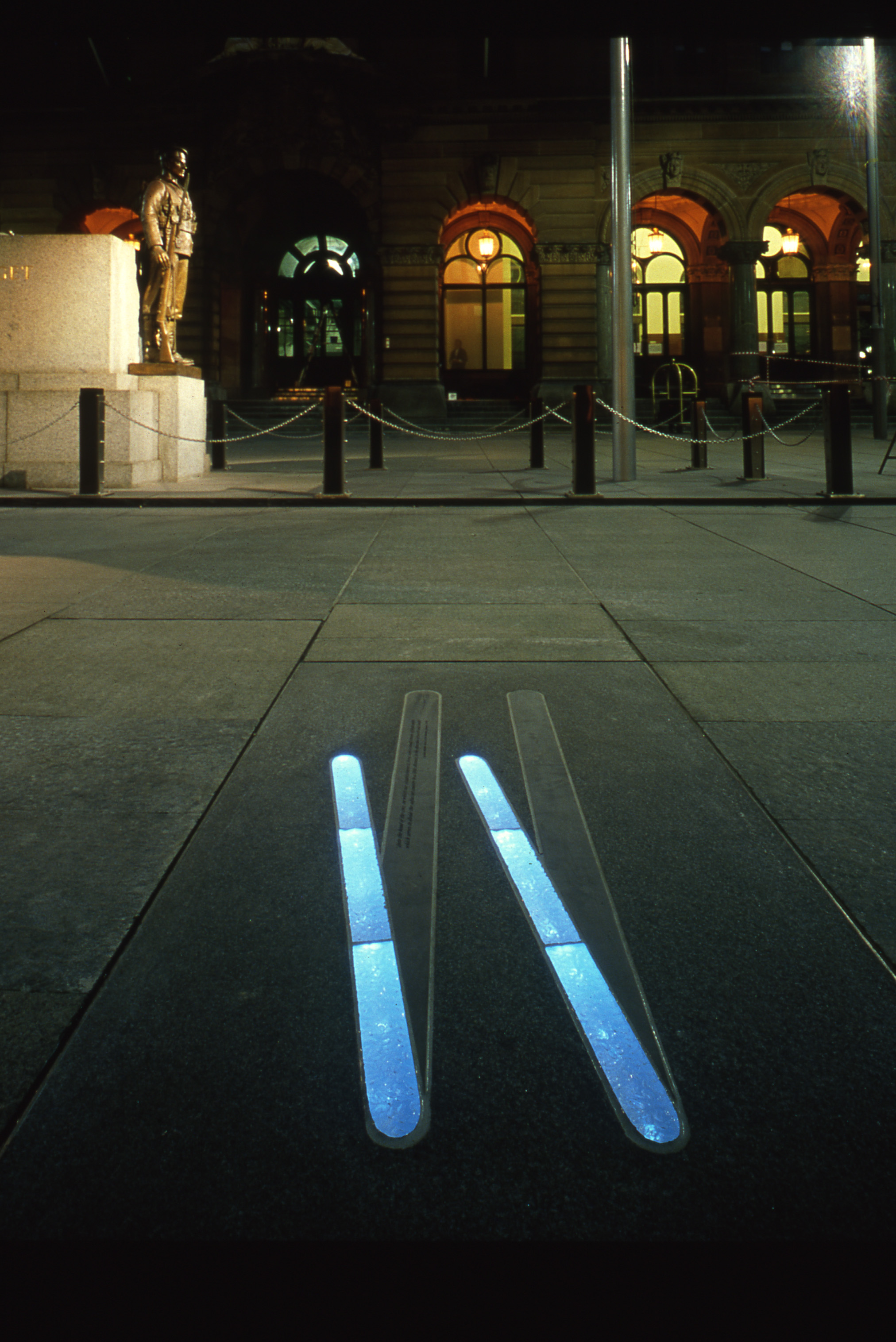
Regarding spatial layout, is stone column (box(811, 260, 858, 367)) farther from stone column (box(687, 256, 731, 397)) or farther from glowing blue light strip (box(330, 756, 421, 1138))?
glowing blue light strip (box(330, 756, 421, 1138))

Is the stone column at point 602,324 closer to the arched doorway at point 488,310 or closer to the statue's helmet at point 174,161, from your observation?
the arched doorway at point 488,310

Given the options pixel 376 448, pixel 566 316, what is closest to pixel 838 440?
pixel 376 448

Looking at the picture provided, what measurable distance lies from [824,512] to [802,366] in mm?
27564

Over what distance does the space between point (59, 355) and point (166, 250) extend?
2408 mm

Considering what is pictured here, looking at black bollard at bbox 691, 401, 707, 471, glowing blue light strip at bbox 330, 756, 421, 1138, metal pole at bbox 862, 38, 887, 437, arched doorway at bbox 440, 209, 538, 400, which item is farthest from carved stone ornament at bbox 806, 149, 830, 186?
glowing blue light strip at bbox 330, 756, 421, 1138

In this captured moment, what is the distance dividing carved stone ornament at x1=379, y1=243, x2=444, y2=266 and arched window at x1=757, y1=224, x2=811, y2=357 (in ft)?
36.4

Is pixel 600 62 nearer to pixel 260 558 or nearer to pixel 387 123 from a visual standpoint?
pixel 387 123

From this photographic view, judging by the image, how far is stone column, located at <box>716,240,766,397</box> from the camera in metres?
33.5

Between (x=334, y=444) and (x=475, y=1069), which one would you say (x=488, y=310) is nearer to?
(x=334, y=444)

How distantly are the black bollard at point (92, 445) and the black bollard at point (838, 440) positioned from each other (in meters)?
8.08

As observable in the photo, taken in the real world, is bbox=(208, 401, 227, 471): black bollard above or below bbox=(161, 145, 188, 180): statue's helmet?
below

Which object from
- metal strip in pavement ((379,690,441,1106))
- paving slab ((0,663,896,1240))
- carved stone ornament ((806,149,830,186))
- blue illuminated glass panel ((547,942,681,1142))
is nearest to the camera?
paving slab ((0,663,896,1240))

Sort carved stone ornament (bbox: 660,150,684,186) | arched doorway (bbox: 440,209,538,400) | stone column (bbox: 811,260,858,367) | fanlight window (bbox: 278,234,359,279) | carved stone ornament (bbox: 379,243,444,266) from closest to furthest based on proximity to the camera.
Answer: carved stone ornament (bbox: 660,150,684,186) → carved stone ornament (bbox: 379,243,444,266) → arched doorway (bbox: 440,209,538,400) → stone column (bbox: 811,260,858,367) → fanlight window (bbox: 278,234,359,279)

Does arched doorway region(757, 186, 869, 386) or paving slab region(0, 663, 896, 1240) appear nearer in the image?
paving slab region(0, 663, 896, 1240)
